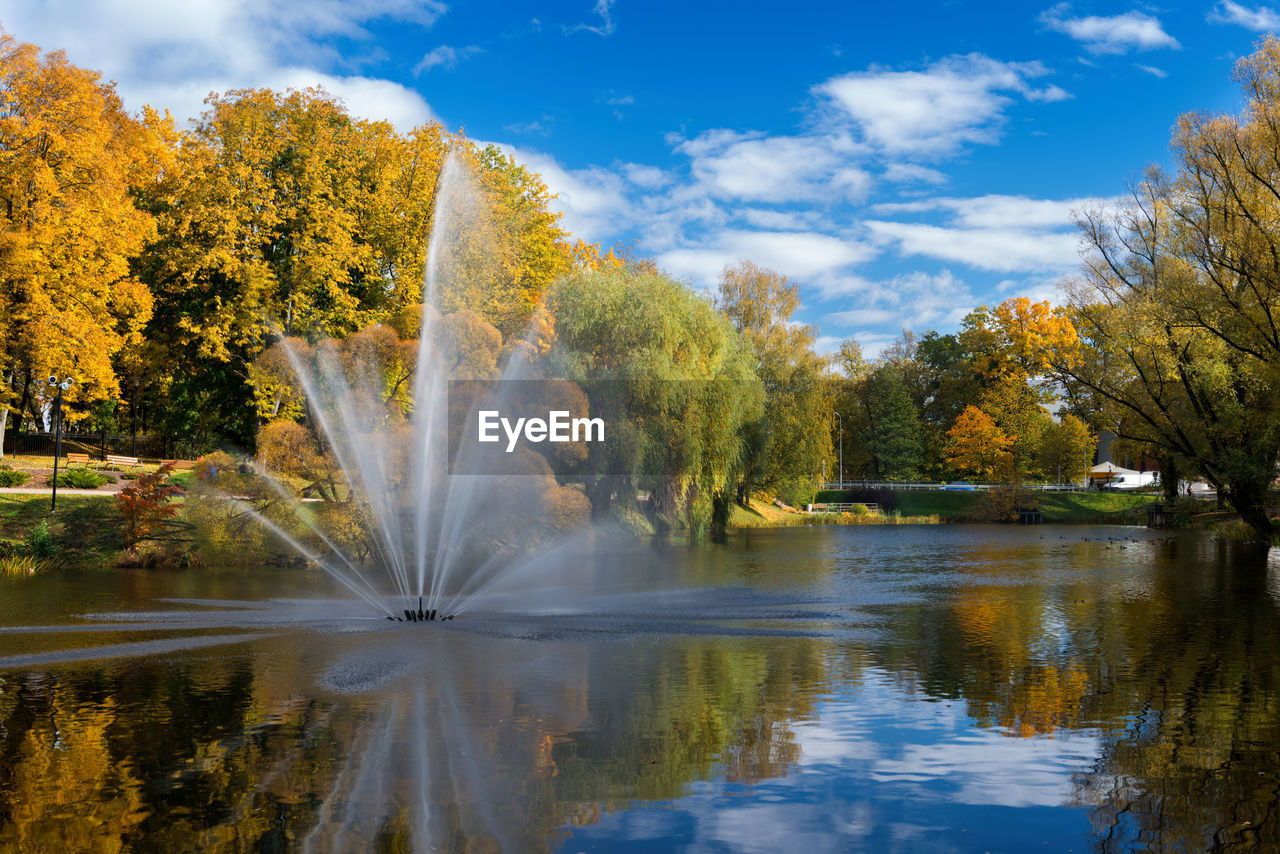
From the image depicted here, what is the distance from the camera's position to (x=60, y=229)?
38062mm

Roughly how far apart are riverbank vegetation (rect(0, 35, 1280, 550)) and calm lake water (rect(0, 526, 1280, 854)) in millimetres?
17728

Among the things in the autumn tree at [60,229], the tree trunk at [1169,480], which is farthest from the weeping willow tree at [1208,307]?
the autumn tree at [60,229]

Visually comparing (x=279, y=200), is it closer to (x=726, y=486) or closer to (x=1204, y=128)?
(x=726, y=486)

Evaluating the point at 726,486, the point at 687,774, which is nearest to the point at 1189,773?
the point at 687,774

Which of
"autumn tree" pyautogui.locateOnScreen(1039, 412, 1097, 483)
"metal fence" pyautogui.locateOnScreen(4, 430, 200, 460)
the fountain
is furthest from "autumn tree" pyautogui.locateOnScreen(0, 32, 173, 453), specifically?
"autumn tree" pyautogui.locateOnScreen(1039, 412, 1097, 483)

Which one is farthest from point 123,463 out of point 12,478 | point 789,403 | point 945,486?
point 945,486

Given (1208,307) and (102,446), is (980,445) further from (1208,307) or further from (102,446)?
(102,446)

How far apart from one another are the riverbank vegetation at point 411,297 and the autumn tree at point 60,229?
122 millimetres

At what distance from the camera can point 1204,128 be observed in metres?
36.7

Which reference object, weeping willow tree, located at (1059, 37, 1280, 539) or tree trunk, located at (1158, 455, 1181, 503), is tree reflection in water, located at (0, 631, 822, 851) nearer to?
weeping willow tree, located at (1059, 37, 1280, 539)

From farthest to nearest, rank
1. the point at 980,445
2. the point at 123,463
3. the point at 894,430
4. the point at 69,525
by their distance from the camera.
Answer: the point at 894,430, the point at 980,445, the point at 123,463, the point at 69,525

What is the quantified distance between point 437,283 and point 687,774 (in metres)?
39.6

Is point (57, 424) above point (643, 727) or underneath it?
above

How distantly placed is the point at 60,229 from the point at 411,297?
13958 millimetres
